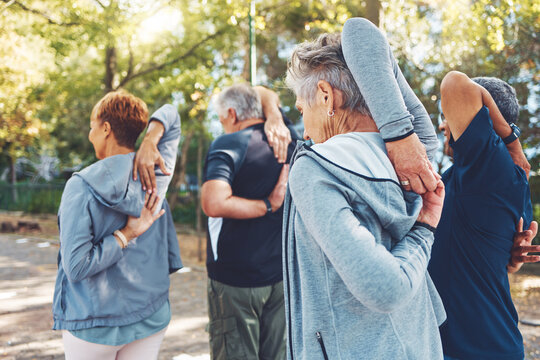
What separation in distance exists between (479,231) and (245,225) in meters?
1.31

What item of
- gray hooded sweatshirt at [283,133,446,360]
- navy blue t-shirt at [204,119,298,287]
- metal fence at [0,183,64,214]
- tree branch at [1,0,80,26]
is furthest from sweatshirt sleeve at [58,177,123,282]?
metal fence at [0,183,64,214]

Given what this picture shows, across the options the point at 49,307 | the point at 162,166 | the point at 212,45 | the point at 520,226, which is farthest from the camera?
the point at 212,45

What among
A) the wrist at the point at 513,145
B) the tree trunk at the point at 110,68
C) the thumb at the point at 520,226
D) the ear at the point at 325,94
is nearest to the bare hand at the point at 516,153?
the wrist at the point at 513,145

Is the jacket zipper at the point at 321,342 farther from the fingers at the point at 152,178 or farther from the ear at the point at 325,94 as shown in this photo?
the fingers at the point at 152,178

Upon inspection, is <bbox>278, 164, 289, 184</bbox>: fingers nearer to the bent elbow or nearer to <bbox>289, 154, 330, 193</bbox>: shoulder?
the bent elbow

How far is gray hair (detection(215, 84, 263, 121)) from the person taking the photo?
291cm

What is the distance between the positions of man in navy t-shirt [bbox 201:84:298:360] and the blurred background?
440 centimetres

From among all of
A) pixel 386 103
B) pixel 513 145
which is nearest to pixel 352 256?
pixel 386 103

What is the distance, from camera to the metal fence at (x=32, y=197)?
20516 millimetres

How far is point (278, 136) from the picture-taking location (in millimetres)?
2842

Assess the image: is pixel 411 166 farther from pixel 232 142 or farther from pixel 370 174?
pixel 232 142

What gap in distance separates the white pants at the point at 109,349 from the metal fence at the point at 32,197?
1880 cm

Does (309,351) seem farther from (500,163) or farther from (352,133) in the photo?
(500,163)

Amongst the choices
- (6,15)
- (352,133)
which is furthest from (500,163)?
(6,15)
